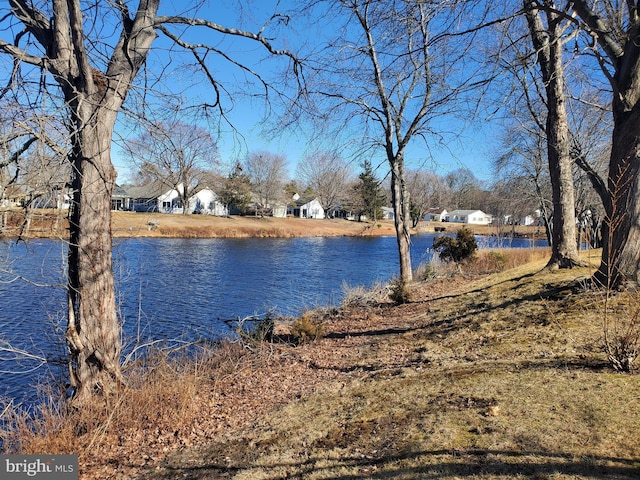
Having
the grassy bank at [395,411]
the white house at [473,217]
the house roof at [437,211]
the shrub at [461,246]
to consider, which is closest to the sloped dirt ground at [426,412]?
the grassy bank at [395,411]

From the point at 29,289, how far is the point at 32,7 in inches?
527

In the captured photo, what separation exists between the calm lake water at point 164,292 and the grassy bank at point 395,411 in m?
1.45

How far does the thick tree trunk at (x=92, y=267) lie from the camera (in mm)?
5031

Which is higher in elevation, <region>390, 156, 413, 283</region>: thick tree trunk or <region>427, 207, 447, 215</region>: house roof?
<region>427, 207, 447, 215</region>: house roof

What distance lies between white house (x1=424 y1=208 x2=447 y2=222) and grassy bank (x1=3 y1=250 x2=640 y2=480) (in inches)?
4038

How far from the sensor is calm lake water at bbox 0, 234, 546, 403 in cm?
778

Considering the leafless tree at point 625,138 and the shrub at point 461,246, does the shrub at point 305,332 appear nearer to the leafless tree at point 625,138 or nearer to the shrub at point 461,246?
the leafless tree at point 625,138

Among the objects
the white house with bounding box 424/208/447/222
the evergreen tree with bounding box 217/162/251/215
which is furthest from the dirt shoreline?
the white house with bounding box 424/208/447/222

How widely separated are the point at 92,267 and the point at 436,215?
108m

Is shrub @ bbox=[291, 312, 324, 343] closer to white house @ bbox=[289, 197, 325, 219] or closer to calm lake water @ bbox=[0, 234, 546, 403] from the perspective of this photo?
calm lake water @ bbox=[0, 234, 546, 403]

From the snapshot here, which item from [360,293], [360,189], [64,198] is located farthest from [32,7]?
[360,189]

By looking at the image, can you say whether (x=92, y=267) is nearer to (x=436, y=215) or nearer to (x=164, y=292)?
(x=164, y=292)

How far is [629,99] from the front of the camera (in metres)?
6.31

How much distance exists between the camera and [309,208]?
3337 inches
